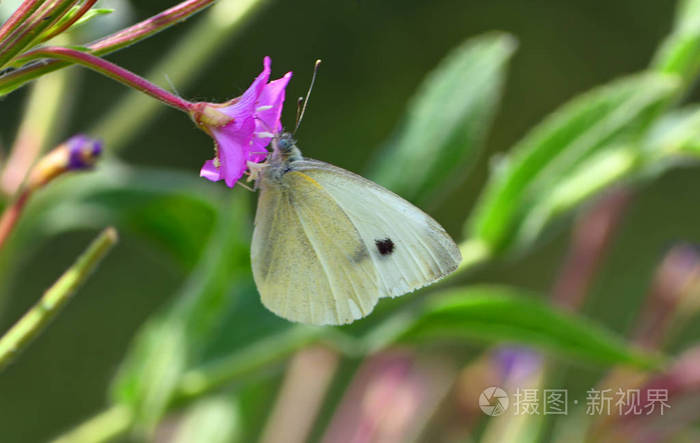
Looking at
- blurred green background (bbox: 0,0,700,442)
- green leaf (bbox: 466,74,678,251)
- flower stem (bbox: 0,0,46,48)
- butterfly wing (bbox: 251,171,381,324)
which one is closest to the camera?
flower stem (bbox: 0,0,46,48)

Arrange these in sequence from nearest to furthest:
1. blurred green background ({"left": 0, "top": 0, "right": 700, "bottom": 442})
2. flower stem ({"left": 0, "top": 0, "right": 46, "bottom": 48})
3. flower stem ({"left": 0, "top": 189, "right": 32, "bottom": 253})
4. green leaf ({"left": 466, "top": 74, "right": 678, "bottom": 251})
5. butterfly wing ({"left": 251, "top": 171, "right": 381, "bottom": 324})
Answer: flower stem ({"left": 0, "top": 0, "right": 46, "bottom": 48}) → flower stem ({"left": 0, "top": 189, "right": 32, "bottom": 253}) → butterfly wing ({"left": 251, "top": 171, "right": 381, "bottom": 324}) → green leaf ({"left": 466, "top": 74, "right": 678, "bottom": 251}) → blurred green background ({"left": 0, "top": 0, "right": 700, "bottom": 442})

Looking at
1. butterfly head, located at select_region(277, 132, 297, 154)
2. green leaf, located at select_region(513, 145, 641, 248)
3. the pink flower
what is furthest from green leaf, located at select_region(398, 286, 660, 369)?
the pink flower

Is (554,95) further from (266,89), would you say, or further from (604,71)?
(266,89)

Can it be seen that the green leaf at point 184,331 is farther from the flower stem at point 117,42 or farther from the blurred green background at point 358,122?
the blurred green background at point 358,122

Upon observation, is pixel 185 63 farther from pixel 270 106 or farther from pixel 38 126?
pixel 270 106

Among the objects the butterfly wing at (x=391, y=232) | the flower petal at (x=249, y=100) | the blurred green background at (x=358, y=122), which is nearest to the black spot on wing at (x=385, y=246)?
the butterfly wing at (x=391, y=232)

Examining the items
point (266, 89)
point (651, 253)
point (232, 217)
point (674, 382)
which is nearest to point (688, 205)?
point (651, 253)

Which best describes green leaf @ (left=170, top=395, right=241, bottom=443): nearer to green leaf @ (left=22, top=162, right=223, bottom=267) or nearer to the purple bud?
green leaf @ (left=22, top=162, right=223, bottom=267)
